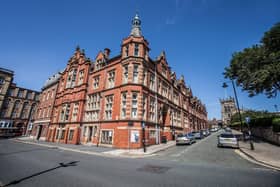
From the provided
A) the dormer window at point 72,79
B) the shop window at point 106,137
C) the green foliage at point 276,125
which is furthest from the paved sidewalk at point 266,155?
the dormer window at point 72,79

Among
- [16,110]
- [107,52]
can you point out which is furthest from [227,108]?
[16,110]

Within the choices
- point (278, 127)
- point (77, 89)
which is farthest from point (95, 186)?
point (77, 89)

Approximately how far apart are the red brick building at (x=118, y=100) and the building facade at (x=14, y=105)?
30.1m

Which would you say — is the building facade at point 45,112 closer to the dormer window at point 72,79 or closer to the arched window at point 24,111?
the dormer window at point 72,79

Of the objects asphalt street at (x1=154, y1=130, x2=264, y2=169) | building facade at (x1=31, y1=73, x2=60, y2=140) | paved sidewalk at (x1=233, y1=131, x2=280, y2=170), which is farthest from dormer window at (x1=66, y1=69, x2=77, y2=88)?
paved sidewalk at (x1=233, y1=131, x2=280, y2=170)

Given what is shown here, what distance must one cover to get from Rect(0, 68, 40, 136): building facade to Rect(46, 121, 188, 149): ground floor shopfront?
29.7 meters

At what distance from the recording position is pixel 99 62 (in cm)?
2706

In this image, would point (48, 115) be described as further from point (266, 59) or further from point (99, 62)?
point (266, 59)

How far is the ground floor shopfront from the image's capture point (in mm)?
18073

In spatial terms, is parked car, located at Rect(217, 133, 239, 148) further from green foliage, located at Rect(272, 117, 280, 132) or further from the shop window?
the shop window

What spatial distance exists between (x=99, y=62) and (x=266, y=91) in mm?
28013

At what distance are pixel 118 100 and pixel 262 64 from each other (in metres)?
20.5

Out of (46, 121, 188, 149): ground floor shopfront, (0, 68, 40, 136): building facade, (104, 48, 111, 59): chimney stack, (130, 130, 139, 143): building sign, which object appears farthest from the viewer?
(0, 68, 40, 136): building facade

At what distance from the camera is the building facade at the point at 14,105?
48.5 m
